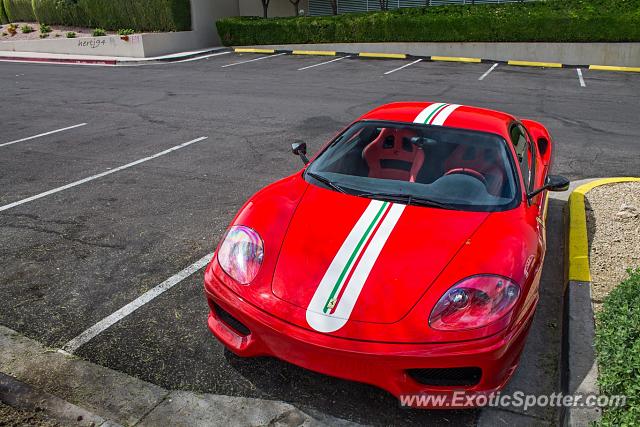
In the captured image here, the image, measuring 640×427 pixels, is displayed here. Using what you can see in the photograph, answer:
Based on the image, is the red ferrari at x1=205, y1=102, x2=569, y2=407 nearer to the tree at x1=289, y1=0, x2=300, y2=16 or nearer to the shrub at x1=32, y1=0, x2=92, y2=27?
the tree at x1=289, y1=0, x2=300, y2=16

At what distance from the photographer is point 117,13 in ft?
83.0

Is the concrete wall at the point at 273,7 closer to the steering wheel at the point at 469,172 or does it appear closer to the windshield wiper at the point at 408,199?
the steering wheel at the point at 469,172

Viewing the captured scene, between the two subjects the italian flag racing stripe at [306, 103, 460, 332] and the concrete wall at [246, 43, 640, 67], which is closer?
the italian flag racing stripe at [306, 103, 460, 332]

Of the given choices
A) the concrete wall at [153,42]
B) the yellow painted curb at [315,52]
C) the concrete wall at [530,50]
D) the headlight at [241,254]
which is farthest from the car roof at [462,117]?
the concrete wall at [153,42]

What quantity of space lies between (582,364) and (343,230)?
1630 millimetres

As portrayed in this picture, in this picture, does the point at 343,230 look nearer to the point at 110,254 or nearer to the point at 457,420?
the point at 457,420

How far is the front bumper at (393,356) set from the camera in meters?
2.75

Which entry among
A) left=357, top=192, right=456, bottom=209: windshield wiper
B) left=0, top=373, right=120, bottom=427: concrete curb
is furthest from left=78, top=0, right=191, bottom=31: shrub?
left=0, top=373, right=120, bottom=427: concrete curb

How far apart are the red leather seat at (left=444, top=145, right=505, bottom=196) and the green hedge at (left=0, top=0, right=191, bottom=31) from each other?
73.4 feet

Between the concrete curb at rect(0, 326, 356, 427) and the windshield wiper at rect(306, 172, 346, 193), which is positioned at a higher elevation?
the windshield wiper at rect(306, 172, 346, 193)

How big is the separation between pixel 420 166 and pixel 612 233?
2.17m

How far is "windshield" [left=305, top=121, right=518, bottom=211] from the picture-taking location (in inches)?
149

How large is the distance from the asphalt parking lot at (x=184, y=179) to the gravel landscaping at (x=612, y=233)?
12.1 inches

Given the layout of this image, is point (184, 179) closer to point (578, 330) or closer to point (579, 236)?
point (579, 236)
